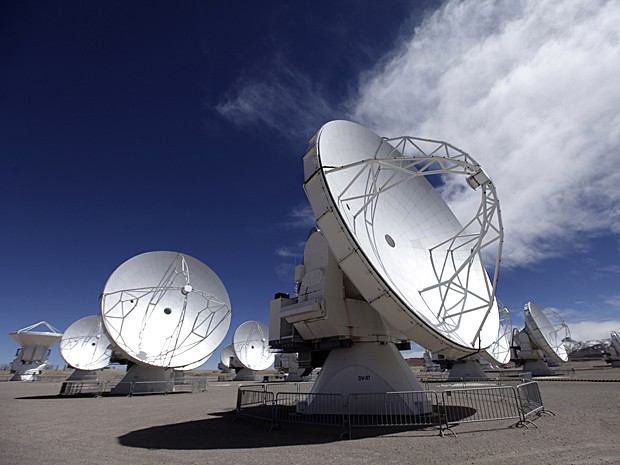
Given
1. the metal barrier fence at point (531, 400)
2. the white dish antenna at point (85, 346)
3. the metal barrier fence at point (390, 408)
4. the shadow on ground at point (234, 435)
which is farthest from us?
the white dish antenna at point (85, 346)

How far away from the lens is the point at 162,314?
1038 inches

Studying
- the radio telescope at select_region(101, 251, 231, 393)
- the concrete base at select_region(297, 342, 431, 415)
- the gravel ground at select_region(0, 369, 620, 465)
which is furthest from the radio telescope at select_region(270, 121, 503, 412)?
the radio telescope at select_region(101, 251, 231, 393)

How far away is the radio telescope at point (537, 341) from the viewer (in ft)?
120

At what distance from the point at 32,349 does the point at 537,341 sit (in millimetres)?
60676

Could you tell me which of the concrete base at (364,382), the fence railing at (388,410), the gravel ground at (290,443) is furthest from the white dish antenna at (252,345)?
the gravel ground at (290,443)

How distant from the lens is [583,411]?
1350 centimetres

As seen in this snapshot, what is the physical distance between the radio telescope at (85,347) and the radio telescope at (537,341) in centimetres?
4543

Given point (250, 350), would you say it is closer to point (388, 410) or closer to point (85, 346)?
point (85, 346)

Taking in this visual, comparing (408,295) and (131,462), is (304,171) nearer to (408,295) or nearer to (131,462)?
(408,295)

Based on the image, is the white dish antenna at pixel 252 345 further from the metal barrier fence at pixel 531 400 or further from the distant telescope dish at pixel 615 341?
the distant telescope dish at pixel 615 341

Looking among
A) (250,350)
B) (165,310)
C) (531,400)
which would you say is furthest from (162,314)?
(250,350)

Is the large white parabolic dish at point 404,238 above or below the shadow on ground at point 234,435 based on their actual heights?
above

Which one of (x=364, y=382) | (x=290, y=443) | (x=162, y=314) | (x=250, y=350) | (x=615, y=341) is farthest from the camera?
(x=615, y=341)

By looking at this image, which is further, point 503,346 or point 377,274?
point 503,346
